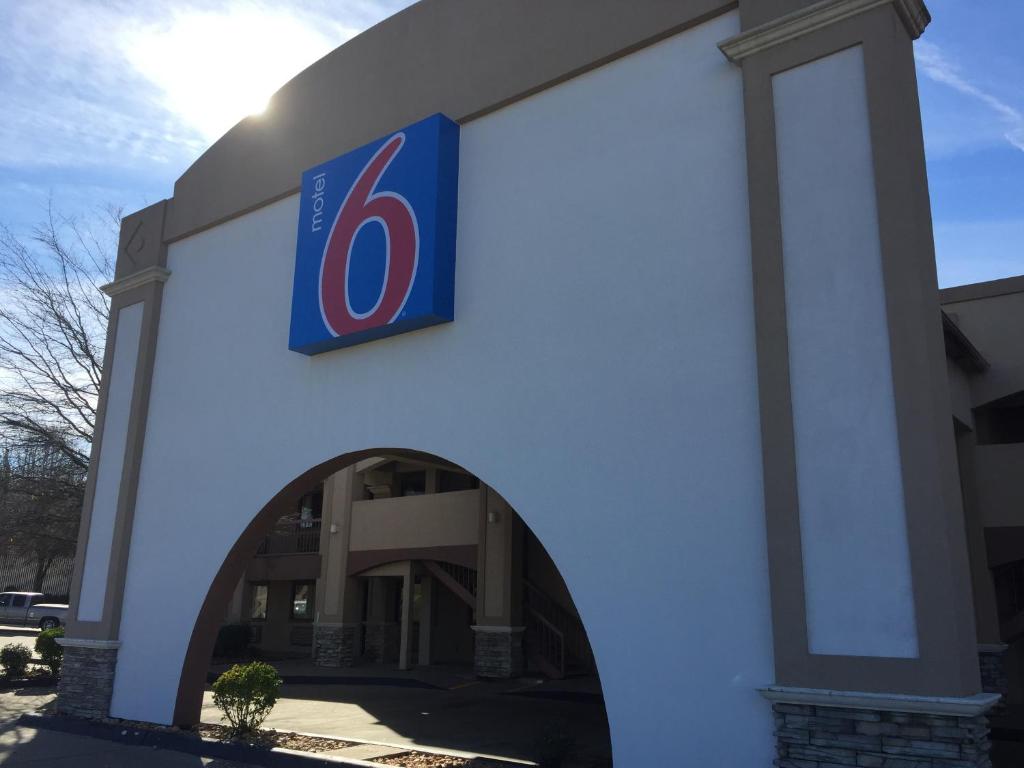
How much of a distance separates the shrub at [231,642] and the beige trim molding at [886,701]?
67.5 feet

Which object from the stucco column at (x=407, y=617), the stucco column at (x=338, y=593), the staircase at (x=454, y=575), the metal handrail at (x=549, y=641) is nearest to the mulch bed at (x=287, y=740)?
the metal handrail at (x=549, y=641)

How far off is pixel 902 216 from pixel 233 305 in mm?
10257

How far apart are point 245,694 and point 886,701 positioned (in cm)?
818

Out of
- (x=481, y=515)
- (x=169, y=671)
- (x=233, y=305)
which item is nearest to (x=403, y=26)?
(x=233, y=305)

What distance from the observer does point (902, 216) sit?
24.1 ft

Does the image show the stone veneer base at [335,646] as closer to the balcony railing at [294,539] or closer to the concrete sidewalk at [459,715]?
the balcony railing at [294,539]

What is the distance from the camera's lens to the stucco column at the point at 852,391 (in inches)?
263

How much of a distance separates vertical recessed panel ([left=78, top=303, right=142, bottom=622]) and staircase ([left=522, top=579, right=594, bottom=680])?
920 centimetres

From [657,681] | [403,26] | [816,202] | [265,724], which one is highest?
[403,26]

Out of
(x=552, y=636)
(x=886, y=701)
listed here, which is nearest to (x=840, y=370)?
(x=886, y=701)

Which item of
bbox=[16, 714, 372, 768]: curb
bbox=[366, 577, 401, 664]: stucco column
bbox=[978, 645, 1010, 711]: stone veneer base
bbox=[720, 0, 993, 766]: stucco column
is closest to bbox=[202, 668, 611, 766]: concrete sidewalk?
bbox=[16, 714, 372, 768]: curb

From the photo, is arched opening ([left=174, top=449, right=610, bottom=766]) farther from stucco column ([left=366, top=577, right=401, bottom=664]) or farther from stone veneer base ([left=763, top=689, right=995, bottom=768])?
stone veneer base ([left=763, top=689, right=995, bottom=768])

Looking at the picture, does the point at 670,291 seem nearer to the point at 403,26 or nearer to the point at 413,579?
the point at 403,26

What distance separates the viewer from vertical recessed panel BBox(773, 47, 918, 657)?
22.7ft
